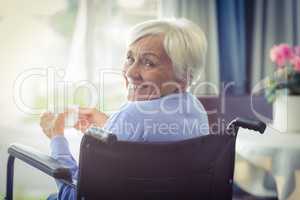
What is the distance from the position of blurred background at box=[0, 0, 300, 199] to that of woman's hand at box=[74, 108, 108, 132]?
55 centimetres

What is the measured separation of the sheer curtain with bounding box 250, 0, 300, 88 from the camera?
285 centimetres

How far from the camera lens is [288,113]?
1996mm

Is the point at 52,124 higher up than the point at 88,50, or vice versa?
the point at 88,50

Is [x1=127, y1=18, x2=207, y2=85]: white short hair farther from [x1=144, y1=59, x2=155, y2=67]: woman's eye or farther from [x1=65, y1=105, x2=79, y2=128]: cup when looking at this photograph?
[x1=65, y1=105, x2=79, y2=128]: cup

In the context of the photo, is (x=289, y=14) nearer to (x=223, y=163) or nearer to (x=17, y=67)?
(x=17, y=67)

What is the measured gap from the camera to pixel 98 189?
3.72ft

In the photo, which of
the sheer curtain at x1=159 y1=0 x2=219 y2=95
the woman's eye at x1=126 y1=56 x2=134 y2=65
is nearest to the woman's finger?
the woman's eye at x1=126 y1=56 x2=134 y2=65

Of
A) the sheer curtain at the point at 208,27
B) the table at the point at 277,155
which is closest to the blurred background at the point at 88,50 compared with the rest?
the sheer curtain at the point at 208,27

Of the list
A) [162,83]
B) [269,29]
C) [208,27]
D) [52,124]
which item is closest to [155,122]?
[162,83]

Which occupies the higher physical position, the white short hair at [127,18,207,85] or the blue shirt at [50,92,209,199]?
the white short hair at [127,18,207,85]

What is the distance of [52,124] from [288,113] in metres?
1.08

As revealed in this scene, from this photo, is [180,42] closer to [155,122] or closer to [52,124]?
[155,122]

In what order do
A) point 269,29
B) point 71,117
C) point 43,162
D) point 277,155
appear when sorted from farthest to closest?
point 269,29 < point 277,155 < point 71,117 < point 43,162

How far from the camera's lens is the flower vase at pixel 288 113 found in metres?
1.98
